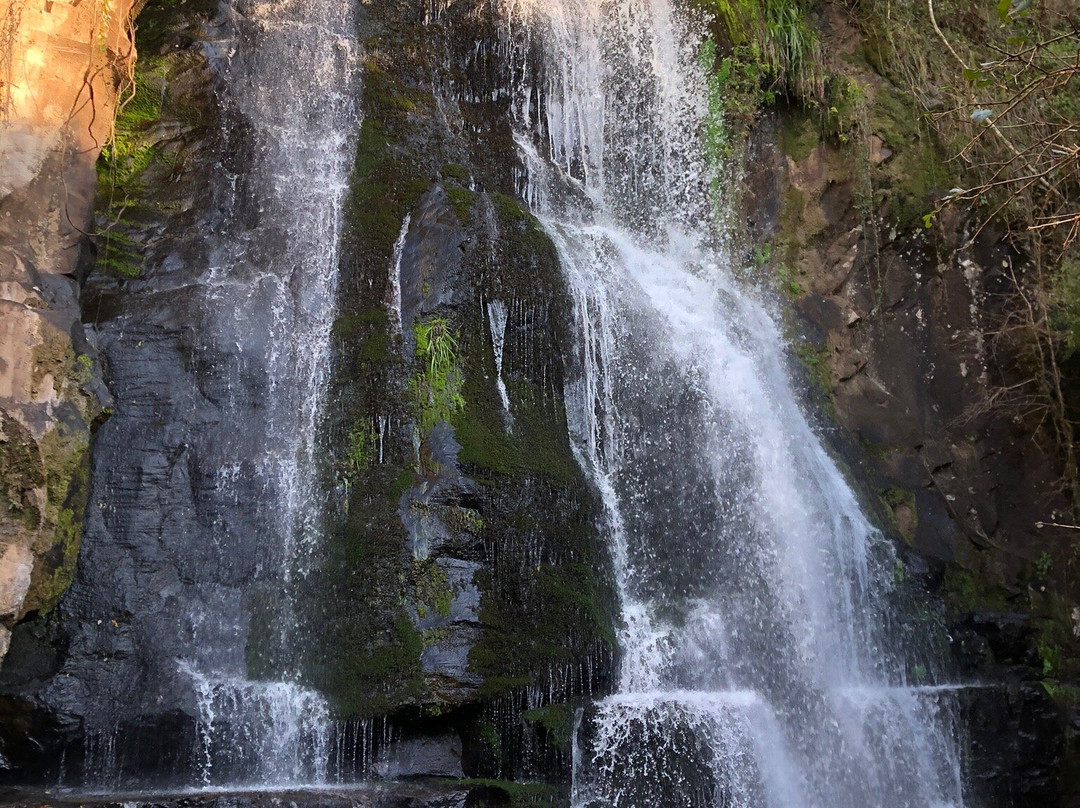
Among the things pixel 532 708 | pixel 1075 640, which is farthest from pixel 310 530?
pixel 1075 640

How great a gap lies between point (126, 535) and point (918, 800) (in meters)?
5.41

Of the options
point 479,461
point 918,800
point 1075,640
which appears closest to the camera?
point 479,461

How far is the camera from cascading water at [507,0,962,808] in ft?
18.8

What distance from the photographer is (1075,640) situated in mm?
8227

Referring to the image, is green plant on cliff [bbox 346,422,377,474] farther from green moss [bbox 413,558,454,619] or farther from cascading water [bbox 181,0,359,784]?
green moss [bbox 413,558,454,619]

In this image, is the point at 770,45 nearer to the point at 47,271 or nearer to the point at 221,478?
the point at 221,478

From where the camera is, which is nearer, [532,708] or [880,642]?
[532,708]

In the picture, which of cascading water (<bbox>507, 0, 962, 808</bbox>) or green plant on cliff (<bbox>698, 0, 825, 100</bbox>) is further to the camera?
green plant on cliff (<bbox>698, 0, 825, 100</bbox>)

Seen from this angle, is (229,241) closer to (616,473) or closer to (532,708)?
(616,473)

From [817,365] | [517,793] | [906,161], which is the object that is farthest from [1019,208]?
[517,793]

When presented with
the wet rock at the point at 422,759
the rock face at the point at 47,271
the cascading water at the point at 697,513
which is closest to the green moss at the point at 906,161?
the cascading water at the point at 697,513

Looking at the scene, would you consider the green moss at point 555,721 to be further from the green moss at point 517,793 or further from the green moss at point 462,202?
the green moss at point 462,202

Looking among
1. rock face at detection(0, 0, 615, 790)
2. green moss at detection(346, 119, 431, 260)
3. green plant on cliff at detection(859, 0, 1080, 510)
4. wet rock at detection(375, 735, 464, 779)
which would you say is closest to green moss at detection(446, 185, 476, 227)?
rock face at detection(0, 0, 615, 790)

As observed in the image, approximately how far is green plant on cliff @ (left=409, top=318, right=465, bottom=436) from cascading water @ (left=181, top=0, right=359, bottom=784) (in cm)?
81
